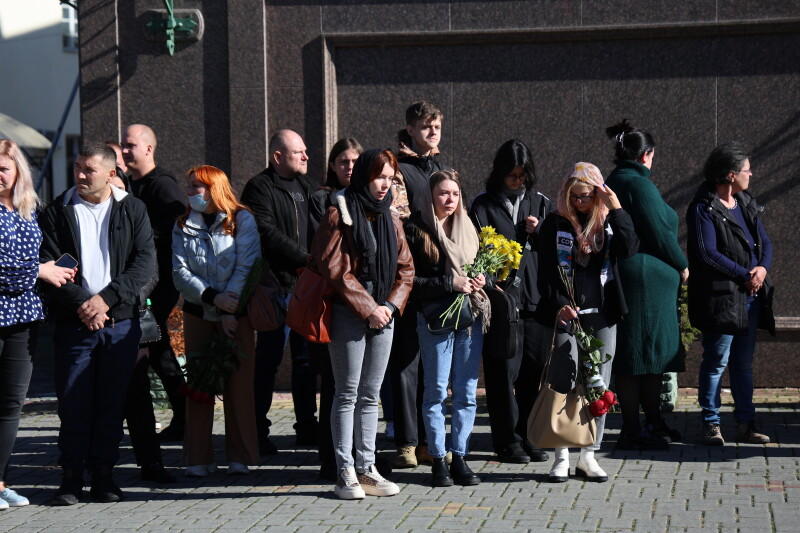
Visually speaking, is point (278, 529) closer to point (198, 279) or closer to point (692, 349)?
point (198, 279)

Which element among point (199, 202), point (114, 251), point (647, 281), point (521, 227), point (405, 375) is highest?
point (199, 202)

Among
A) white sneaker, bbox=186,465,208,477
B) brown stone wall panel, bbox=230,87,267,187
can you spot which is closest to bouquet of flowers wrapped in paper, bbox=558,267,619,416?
white sneaker, bbox=186,465,208,477

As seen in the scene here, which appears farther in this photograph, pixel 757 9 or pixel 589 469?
pixel 757 9

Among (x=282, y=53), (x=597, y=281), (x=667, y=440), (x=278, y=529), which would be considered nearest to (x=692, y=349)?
(x=667, y=440)

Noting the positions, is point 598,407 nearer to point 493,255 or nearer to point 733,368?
point 493,255

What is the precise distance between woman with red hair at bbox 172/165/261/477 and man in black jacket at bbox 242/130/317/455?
0.57m

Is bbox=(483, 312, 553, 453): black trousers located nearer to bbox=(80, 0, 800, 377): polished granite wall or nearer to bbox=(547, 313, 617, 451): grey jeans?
bbox=(547, 313, 617, 451): grey jeans

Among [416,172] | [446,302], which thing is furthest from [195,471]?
[416,172]

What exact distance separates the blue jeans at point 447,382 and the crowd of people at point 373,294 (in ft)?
0.04

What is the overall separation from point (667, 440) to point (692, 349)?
264 cm

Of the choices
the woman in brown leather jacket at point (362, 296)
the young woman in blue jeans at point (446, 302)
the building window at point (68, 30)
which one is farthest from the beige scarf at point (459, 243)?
the building window at point (68, 30)

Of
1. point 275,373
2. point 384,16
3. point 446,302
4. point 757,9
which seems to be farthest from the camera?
point 384,16

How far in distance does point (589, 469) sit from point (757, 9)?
5.09m

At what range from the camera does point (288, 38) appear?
10781 millimetres
